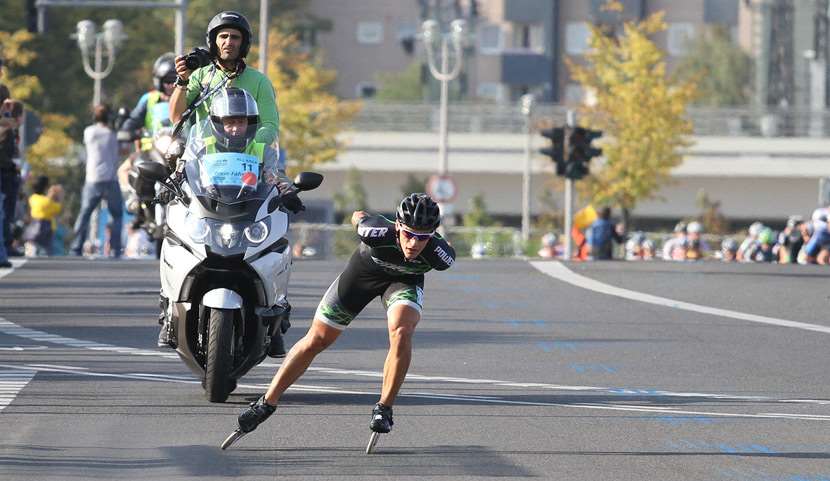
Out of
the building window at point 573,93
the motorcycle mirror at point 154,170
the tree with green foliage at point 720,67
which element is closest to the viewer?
the motorcycle mirror at point 154,170

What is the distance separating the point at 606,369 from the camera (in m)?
14.0

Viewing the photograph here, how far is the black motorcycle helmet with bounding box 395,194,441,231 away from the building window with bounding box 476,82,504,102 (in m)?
89.2

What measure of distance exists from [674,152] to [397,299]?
5248cm

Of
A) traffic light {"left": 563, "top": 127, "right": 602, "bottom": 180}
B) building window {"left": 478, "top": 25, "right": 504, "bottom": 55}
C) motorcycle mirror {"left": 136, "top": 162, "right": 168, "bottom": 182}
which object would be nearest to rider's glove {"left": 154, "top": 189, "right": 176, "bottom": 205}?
motorcycle mirror {"left": 136, "top": 162, "right": 168, "bottom": 182}

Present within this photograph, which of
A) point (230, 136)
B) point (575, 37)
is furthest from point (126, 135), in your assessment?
point (575, 37)

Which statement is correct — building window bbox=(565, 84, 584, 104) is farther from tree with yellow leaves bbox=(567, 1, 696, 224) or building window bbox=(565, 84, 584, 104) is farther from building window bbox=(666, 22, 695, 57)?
tree with yellow leaves bbox=(567, 1, 696, 224)

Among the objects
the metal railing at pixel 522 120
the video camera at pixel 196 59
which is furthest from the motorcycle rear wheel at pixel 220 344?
the metal railing at pixel 522 120

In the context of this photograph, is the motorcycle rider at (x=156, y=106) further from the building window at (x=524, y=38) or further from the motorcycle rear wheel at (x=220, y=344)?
the building window at (x=524, y=38)

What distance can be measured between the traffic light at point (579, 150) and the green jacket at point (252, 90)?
23.0 m

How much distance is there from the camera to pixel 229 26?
41.6 feet

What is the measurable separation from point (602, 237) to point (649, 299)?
42.4 ft

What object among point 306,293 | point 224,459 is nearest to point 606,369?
point 224,459

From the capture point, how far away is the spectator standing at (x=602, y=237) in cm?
3372

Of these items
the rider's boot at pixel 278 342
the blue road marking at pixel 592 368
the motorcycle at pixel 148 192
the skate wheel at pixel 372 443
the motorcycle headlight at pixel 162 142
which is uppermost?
the motorcycle headlight at pixel 162 142
